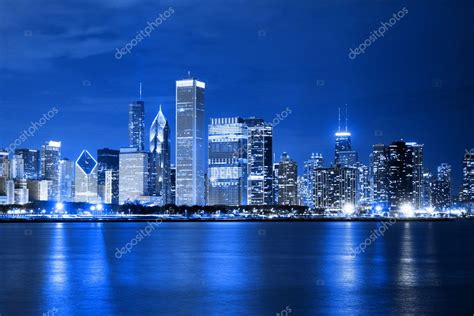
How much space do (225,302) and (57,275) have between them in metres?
17.2

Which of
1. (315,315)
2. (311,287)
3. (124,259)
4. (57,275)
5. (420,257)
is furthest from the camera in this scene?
(420,257)

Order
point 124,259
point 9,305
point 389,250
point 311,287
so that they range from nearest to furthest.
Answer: point 9,305, point 311,287, point 124,259, point 389,250

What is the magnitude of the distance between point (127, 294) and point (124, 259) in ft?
80.8

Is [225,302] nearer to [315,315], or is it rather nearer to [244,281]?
[315,315]

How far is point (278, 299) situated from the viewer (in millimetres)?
37125

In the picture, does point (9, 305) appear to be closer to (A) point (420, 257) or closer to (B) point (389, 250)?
(A) point (420, 257)

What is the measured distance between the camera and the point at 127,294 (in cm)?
3891

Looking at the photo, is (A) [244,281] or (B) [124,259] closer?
(A) [244,281]

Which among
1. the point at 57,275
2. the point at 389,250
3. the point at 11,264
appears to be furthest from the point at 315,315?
the point at 389,250
